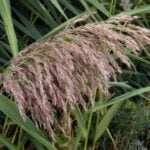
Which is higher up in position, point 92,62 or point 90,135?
point 92,62

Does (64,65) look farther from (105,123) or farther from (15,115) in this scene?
(105,123)

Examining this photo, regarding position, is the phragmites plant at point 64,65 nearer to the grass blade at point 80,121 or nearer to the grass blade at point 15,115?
the grass blade at point 15,115

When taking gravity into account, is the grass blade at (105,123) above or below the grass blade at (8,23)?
below

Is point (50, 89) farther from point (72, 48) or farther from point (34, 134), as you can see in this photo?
point (34, 134)

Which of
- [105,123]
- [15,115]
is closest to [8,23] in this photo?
[15,115]

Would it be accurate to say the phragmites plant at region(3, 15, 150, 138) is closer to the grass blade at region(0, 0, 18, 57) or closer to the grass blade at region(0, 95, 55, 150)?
the grass blade at region(0, 95, 55, 150)

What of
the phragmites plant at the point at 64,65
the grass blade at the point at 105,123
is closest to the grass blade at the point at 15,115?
the phragmites plant at the point at 64,65

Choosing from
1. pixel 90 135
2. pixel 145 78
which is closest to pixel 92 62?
pixel 90 135

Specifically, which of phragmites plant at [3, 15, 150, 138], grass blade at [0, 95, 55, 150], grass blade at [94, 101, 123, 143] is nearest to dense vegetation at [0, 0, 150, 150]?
grass blade at [94, 101, 123, 143]
